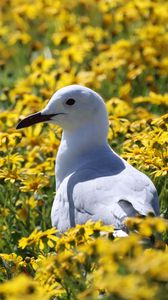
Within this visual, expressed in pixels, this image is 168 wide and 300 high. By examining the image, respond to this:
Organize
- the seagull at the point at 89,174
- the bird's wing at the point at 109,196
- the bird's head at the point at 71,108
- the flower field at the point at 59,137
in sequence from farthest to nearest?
the bird's head at the point at 71,108 < the seagull at the point at 89,174 < the bird's wing at the point at 109,196 < the flower field at the point at 59,137

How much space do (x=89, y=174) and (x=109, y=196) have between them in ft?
1.28

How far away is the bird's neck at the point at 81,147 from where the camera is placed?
18.9ft

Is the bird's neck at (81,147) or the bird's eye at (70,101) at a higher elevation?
the bird's eye at (70,101)

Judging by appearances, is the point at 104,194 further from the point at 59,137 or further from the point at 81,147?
the point at 59,137

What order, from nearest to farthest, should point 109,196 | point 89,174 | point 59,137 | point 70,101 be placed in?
point 109,196 < point 89,174 < point 70,101 < point 59,137

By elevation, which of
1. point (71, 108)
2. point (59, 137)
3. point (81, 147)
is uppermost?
point (71, 108)

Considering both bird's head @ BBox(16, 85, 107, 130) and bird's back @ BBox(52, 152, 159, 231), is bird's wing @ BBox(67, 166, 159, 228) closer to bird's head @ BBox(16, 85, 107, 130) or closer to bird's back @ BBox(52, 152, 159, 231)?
bird's back @ BBox(52, 152, 159, 231)

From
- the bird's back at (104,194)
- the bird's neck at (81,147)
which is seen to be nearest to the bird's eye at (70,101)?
the bird's neck at (81,147)

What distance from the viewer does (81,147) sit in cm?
579

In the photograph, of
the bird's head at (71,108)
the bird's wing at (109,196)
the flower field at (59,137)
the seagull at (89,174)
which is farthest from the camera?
the bird's head at (71,108)

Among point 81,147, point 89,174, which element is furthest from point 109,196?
point 81,147

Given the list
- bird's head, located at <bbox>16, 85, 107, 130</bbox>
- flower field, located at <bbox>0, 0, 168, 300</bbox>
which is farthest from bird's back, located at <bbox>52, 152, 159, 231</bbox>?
bird's head, located at <bbox>16, 85, 107, 130</bbox>

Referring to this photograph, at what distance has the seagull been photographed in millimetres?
4949

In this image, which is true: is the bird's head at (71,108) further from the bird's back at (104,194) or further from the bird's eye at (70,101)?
the bird's back at (104,194)
